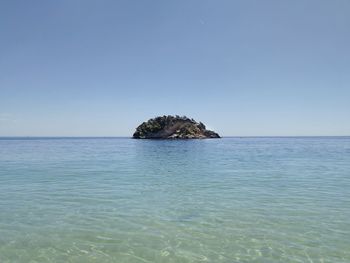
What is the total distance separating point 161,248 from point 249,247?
2.56 metres

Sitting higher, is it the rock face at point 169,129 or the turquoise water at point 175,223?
the rock face at point 169,129

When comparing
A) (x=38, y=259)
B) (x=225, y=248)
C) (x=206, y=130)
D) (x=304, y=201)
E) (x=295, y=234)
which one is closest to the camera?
(x=38, y=259)

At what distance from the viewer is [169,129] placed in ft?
550

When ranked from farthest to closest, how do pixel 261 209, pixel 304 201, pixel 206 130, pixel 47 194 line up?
pixel 206 130 < pixel 47 194 < pixel 304 201 < pixel 261 209

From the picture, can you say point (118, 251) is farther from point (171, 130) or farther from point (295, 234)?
point (171, 130)

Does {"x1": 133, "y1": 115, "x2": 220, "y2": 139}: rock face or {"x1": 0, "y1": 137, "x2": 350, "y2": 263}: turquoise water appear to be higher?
{"x1": 133, "y1": 115, "x2": 220, "y2": 139}: rock face

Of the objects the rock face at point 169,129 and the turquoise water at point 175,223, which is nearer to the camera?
the turquoise water at point 175,223

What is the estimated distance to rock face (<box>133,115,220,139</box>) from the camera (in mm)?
165000

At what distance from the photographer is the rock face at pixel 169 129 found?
541 ft

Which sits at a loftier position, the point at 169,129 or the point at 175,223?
the point at 169,129

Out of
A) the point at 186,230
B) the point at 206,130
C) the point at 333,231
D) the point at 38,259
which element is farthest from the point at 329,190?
the point at 206,130

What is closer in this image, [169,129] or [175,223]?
[175,223]

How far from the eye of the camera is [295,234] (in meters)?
10.2

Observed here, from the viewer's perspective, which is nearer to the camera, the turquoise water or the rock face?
the turquoise water
